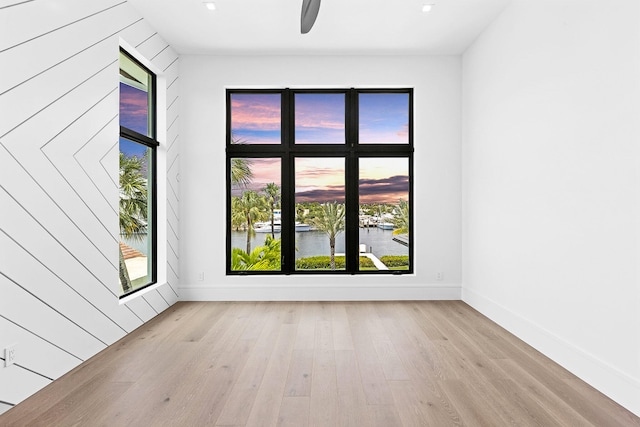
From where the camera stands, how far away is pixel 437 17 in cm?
392

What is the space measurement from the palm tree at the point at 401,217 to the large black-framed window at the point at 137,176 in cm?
289

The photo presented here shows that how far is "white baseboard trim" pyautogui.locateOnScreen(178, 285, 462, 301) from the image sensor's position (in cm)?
484

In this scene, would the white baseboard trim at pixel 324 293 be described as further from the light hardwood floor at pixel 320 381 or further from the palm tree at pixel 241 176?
the palm tree at pixel 241 176

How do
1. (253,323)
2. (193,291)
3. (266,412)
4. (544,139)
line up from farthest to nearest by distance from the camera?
(193,291) → (253,323) → (544,139) → (266,412)

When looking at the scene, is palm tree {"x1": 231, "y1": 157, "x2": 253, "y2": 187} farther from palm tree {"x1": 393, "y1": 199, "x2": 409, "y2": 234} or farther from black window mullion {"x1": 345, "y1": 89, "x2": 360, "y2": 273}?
palm tree {"x1": 393, "y1": 199, "x2": 409, "y2": 234}

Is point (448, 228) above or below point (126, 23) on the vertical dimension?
below

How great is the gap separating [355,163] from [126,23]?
284 cm

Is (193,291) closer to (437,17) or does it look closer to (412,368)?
(412,368)

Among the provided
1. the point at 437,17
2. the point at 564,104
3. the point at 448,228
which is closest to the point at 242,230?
the point at 448,228

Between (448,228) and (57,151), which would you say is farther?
(448,228)

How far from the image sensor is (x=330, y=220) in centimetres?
504

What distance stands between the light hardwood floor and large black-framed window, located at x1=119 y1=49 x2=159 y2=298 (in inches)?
25.1

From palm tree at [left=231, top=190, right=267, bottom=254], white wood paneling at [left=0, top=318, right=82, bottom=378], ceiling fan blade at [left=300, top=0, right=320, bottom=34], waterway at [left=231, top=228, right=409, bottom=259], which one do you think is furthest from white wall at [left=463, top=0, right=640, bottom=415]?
white wood paneling at [left=0, top=318, right=82, bottom=378]

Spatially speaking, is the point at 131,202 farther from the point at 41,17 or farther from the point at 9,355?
the point at 9,355
